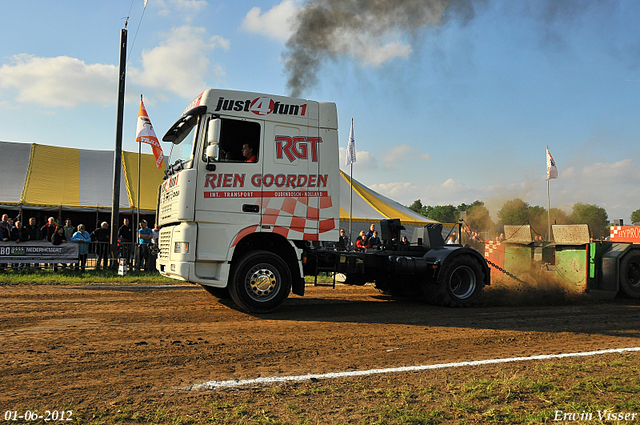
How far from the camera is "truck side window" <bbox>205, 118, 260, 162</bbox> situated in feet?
23.9

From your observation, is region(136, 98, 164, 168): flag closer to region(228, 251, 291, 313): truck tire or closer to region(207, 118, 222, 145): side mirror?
region(207, 118, 222, 145): side mirror

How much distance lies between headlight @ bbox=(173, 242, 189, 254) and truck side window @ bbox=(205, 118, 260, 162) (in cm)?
144

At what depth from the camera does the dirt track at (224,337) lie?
163 inches

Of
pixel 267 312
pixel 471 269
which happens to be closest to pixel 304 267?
pixel 267 312

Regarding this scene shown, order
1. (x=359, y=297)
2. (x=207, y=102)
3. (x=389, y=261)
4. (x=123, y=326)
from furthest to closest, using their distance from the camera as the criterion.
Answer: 1. (x=359, y=297)
2. (x=389, y=261)
3. (x=207, y=102)
4. (x=123, y=326)

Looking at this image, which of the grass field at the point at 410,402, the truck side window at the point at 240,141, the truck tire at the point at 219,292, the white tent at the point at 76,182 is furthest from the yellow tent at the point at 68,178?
the grass field at the point at 410,402

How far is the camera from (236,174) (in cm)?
734

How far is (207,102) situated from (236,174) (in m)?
1.21

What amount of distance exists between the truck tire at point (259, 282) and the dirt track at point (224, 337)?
241mm

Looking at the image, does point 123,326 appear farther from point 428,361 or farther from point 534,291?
point 534,291

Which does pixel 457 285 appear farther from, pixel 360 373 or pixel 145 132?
pixel 145 132

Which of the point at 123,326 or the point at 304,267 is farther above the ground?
the point at 304,267

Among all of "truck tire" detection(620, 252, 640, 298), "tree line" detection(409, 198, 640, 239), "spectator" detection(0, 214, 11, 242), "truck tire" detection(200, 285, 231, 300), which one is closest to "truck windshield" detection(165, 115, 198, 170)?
"truck tire" detection(200, 285, 231, 300)

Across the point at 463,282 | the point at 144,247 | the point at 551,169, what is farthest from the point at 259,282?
the point at 551,169
